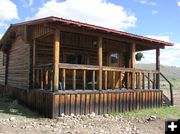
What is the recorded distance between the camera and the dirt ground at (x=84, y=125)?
348 inches

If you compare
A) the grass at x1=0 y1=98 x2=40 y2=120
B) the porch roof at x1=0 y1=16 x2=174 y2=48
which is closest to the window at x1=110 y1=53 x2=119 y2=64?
the porch roof at x1=0 y1=16 x2=174 y2=48

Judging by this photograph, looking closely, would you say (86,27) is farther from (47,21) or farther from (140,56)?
(140,56)

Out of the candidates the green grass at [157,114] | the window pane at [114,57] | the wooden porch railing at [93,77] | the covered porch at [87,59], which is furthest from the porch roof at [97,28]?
the green grass at [157,114]

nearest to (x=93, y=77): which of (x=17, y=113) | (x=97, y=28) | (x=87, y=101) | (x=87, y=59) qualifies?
(x=87, y=101)

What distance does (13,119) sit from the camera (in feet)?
33.0

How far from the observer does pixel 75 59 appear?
628 inches

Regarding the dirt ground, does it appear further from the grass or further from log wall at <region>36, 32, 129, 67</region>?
log wall at <region>36, 32, 129, 67</region>

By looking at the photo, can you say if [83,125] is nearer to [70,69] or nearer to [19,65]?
[70,69]

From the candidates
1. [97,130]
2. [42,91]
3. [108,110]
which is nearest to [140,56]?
[108,110]

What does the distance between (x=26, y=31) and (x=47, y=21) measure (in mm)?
3497

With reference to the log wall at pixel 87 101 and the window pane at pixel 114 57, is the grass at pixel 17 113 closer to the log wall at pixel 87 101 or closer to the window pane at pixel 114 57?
the log wall at pixel 87 101

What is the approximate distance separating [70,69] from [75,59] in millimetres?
3346

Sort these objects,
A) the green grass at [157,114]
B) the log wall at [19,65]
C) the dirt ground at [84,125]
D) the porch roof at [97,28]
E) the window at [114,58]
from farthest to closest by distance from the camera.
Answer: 1. the window at [114,58]
2. the log wall at [19,65]
3. the green grass at [157,114]
4. the porch roof at [97,28]
5. the dirt ground at [84,125]

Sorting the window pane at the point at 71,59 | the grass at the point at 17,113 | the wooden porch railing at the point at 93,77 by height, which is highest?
the window pane at the point at 71,59
